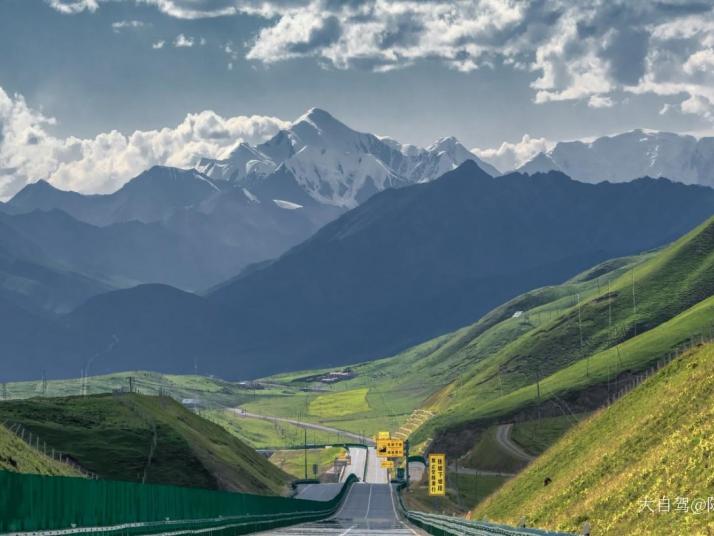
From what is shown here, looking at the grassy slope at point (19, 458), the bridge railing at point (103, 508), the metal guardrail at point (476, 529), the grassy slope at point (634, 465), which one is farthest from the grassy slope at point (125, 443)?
the bridge railing at point (103, 508)

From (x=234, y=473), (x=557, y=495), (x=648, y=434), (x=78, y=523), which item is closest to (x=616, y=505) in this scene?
(x=648, y=434)

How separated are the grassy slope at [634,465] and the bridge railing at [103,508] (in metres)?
19.6

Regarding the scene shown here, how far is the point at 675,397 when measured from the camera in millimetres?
83375

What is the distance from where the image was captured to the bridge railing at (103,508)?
91.8 feet

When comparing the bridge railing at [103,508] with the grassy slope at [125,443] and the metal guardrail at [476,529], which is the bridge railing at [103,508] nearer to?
the metal guardrail at [476,529]

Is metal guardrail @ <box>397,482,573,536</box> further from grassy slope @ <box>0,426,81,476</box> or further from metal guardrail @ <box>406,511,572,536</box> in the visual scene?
grassy slope @ <box>0,426,81,476</box>

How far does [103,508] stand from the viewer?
1521 inches

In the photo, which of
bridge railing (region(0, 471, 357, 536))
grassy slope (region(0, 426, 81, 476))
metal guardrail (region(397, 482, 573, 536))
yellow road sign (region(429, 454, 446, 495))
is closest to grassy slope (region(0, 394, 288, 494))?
yellow road sign (region(429, 454, 446, 495))

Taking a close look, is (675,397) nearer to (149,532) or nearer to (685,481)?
(685,481)

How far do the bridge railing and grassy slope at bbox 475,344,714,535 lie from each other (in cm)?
1959

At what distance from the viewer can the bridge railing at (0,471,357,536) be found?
27969mm

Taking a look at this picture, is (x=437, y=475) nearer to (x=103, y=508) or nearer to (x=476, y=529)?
(x=476, y=529)

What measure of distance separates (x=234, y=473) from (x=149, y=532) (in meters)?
148

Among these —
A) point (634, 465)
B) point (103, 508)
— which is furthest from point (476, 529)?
point (103, 508)
